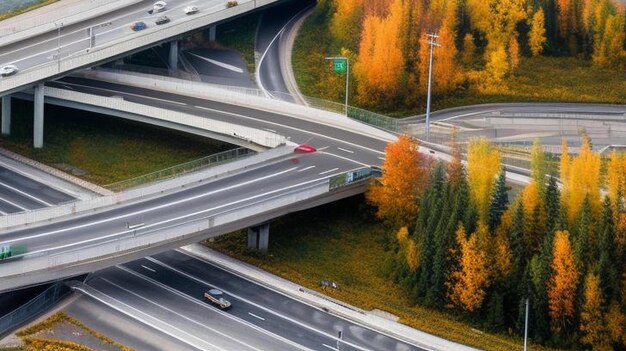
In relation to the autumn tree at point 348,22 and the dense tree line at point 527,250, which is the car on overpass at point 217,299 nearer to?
the dense tree line at point 527,250

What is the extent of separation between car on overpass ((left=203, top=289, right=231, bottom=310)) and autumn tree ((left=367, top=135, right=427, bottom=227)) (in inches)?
631

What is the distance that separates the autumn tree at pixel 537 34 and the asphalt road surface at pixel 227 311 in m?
51.6

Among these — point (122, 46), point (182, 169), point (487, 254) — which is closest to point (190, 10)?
point (122, 46)

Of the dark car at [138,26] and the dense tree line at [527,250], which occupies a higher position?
the dark car at [138,26]

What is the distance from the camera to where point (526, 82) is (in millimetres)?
113750

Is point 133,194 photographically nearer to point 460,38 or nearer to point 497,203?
point 497,203

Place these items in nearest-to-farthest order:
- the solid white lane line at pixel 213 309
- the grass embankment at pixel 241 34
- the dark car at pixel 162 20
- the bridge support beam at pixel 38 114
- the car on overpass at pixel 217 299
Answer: the solid white lane line at pixel 213 309 → the car on overpass at pixel 217 299 → the bridge support beam at pixel 38 114 → the dark car at pixel 162 20 → the grass embankment at pixel 241 34

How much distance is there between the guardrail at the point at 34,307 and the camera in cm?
7250

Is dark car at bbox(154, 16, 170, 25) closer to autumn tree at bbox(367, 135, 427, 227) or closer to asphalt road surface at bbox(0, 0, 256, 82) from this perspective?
asphalt road surface at bbox(0, 0, 256, 82)

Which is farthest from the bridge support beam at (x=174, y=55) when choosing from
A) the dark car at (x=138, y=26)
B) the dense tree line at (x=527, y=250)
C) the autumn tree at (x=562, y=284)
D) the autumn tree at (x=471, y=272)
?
the autumn tree at (x=562, y=284)

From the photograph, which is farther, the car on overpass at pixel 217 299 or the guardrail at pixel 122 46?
the guardrail at pixel 122 46

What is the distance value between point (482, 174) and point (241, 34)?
53666 millimetres

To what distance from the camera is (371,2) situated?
11675cm

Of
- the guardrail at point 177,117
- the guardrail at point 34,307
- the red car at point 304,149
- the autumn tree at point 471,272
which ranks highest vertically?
the guardrail at point 177,117
